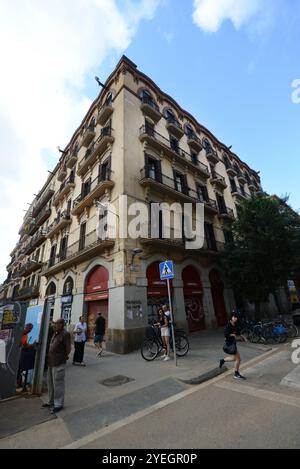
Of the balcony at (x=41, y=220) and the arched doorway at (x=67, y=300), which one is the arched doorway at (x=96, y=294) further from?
the balcony at (x=41, y=220)

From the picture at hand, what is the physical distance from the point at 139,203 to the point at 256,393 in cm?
1033

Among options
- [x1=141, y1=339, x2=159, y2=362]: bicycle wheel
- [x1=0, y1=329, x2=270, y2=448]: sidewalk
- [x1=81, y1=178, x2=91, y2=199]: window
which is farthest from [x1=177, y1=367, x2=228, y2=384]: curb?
[x1=81, y1=178, x2=91, y2=199]: window

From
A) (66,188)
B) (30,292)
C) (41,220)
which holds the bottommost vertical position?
(30,292)

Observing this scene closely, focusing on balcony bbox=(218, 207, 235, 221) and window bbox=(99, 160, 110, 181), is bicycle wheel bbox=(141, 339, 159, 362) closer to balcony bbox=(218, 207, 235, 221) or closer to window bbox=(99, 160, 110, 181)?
window bbox=(99, 160, 110, 181)

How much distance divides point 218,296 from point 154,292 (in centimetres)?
659

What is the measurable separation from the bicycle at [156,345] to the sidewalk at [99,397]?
26cm

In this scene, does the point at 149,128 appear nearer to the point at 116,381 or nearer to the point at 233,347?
the point at 233,347

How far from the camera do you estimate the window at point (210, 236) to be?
56.5ft

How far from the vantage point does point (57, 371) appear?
4.40 meters

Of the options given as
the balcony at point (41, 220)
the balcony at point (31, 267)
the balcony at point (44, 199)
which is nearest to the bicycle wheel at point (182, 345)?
the balcony at point (31, 267)

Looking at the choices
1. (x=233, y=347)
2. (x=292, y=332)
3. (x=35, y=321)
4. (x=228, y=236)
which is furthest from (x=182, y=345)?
(x=228, y=236)

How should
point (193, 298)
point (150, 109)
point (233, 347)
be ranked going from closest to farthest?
1. point (233, 347)
2. point (193, 298)
3. point (150, 109)

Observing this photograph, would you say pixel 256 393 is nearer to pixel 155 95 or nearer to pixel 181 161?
pixel 181 161

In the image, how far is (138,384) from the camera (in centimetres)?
560
